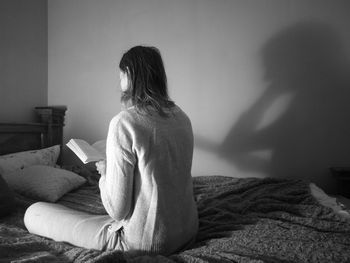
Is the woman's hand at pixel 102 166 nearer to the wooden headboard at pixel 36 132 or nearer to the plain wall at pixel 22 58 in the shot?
the wooden headboard at pixel 36 132

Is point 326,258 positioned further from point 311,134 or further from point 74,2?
point 74,2

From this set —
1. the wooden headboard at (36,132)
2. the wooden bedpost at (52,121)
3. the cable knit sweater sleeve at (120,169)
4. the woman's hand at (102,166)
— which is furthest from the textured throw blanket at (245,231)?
the wooden bedpost at (52,121)

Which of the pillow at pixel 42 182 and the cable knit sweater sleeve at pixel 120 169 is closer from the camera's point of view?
the cable knit sweater sleeve at pixel 120 169

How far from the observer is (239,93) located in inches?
73.6

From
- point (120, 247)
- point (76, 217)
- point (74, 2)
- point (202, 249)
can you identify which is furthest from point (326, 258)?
point (74, 2)

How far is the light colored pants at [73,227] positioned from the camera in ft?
2.73

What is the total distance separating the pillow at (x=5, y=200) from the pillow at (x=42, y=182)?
20 cm

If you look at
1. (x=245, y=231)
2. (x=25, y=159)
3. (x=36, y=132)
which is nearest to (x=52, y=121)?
(x=36, y=132)

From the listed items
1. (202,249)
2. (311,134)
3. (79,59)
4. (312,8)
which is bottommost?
(202,249)

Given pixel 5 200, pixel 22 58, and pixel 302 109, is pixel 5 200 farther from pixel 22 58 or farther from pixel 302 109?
pixel 302 109

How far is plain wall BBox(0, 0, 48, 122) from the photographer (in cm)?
202

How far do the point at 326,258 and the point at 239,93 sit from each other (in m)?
1.28

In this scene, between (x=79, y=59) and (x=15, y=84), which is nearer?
(x=15, y=84)

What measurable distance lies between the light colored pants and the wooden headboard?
1057mm
